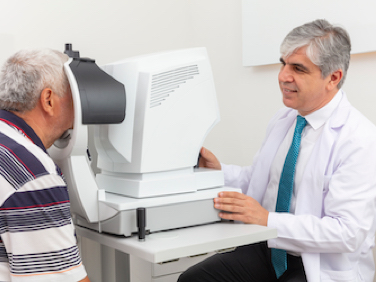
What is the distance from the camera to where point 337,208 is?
146 cm

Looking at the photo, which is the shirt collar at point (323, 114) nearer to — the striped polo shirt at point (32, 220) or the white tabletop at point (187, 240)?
the white tabletop at point (187, 240)

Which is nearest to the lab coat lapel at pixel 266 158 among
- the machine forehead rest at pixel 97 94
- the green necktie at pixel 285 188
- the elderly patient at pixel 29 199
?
the green necktie at pixel 285 188

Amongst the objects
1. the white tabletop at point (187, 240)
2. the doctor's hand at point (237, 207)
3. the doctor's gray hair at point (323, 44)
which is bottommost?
the white tabletop at point (187, 240)

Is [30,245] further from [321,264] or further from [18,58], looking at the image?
[321,264]

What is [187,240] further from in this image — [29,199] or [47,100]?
[47,100]

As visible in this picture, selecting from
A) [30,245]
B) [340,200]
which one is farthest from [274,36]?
[30,245]

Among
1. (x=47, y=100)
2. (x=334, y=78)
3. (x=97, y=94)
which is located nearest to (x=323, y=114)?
(x=334, y=78)

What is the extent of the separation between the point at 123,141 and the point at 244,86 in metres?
1.33

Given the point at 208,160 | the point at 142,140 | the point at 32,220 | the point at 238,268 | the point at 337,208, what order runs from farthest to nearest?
the point at 208,160, the point at 238,268, the point at 337,208, the point at 142,140, the point at 32,220

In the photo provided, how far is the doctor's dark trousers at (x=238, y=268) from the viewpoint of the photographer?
66.9 inches

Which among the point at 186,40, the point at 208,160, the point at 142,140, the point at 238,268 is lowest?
the point at 238,268

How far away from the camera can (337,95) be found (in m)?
1.66

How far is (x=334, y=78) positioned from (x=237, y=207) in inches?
25.4

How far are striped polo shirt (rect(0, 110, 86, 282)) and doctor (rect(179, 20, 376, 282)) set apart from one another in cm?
55
